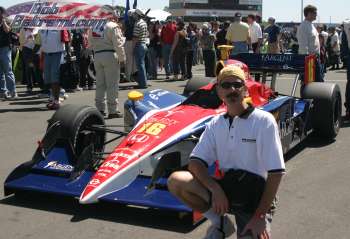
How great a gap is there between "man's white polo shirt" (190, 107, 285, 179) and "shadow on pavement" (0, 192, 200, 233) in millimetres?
1299

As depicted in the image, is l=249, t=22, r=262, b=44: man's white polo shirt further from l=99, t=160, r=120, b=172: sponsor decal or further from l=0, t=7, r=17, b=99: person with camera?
l=99, t=160, r=120, b=172: sponsor decal

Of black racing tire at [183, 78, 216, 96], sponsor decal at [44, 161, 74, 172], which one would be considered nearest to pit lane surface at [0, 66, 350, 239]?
sponsor decal at [44, 161, 74, 172]

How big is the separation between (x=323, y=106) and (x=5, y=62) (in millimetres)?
6846

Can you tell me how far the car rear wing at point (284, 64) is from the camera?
780 cm

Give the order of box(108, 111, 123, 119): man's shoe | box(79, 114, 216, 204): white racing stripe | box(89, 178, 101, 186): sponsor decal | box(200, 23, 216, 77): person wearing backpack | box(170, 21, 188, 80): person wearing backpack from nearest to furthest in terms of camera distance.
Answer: box(79, 114, 216, 204): white racing stripe, box(89, 178, 101, 186): sponsor decal, box(108, 111, 123, 119): man's shoe, box(200, 23, 216, 77): person wearing backpack, box(170, 21, 188, 80): person wearing backpack

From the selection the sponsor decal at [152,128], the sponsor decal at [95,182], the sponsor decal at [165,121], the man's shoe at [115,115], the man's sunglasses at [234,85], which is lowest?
the man's shoe at [115,115]

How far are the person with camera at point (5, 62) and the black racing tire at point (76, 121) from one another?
19.4ft

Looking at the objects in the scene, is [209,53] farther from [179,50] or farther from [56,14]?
[56,14]

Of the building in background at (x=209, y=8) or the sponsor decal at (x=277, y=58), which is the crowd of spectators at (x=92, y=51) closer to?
the sponsor decal at (x=277, y=58)

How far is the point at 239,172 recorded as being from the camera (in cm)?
300

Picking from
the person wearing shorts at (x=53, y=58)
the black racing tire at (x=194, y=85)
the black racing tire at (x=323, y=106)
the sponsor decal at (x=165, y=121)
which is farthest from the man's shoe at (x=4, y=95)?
the sponsor decal at (x=165, y=121)

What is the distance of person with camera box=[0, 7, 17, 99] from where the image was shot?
11024mm

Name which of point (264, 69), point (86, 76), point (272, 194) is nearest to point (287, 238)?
point (272, 194)

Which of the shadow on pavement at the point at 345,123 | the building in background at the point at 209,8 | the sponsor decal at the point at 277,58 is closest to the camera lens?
the sponsor decal at the point at 277,58
